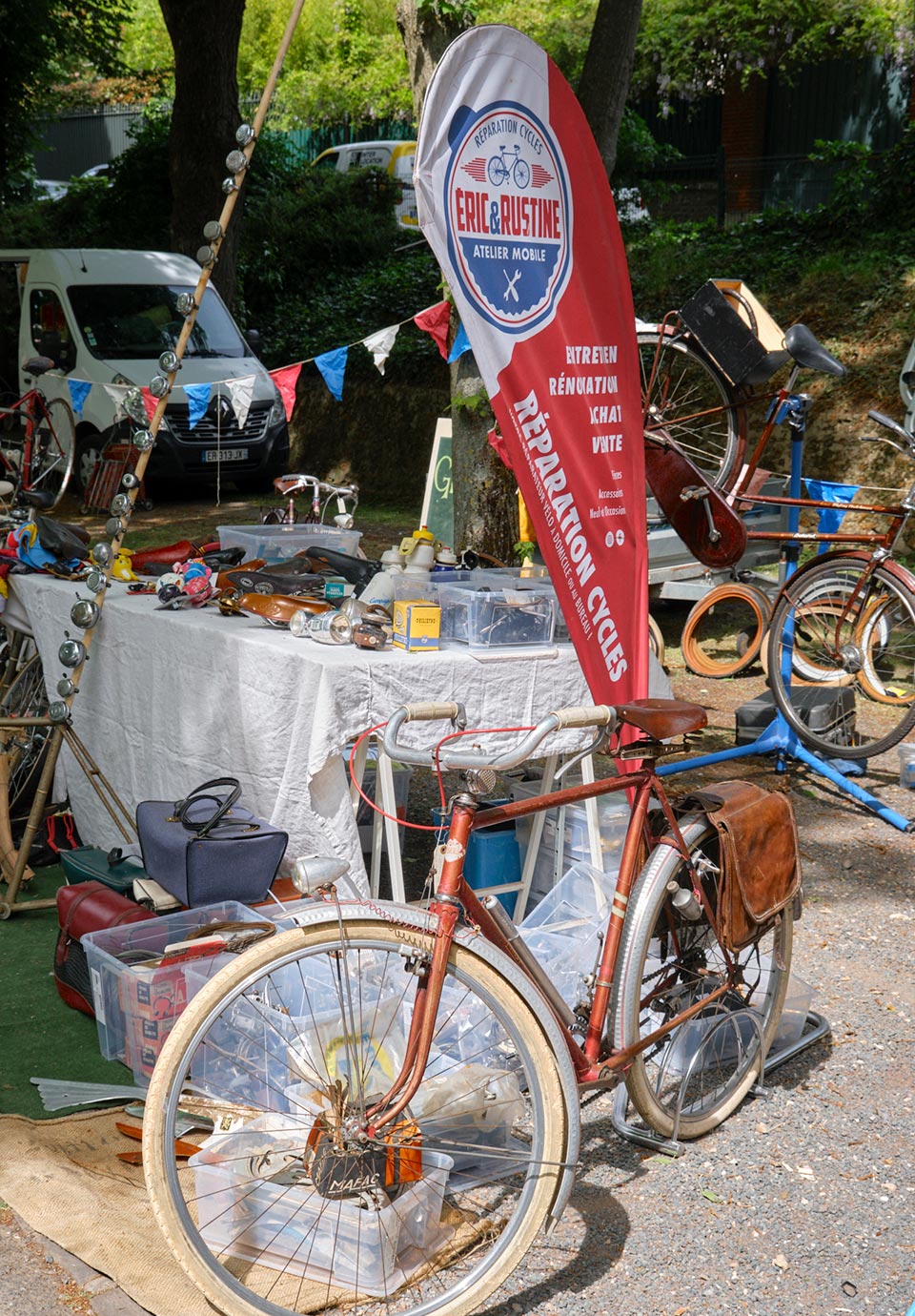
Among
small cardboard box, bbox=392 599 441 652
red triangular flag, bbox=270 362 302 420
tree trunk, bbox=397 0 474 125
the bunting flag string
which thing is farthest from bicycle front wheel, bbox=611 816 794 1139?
red triangular flag, bbox=270 362 302 420

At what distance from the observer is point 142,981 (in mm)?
3547

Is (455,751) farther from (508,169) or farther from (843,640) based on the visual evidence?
(843,640)

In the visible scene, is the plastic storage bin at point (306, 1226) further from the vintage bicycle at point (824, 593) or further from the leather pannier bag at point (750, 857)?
the vintage bicycle at point (824, 593)

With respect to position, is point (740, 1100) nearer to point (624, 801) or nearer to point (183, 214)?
point (624, 801)

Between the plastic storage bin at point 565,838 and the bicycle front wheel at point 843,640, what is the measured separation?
176 centimetres

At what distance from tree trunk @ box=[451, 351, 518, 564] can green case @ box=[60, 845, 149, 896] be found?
257cm

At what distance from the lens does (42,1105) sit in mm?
3502

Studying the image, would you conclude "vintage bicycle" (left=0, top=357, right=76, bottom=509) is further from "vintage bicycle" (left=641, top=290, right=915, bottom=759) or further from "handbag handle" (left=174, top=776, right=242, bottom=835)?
"handbag handle" (left=174, top=776, right=242, bottom=835)

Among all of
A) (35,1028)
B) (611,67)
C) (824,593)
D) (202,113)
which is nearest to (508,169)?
(35,1028)

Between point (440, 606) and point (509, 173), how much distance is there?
1.32m

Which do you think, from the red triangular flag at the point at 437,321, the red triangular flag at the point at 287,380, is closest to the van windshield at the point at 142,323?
the red triangular flag at the point at 287,380

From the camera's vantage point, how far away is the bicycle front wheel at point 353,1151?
2516 mm

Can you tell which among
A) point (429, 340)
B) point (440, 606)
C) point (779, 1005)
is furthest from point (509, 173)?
point (429, 340)

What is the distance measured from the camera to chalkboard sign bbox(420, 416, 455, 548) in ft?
25.0
